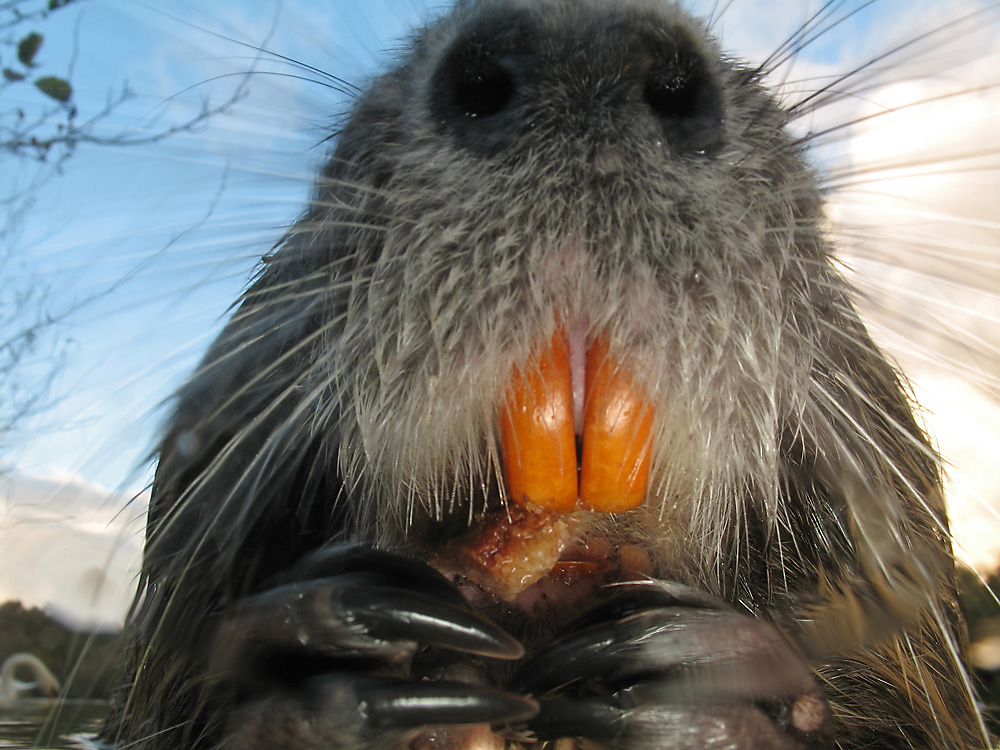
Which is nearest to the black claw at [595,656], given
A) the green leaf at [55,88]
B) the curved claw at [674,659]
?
the curved claw at [674,659]

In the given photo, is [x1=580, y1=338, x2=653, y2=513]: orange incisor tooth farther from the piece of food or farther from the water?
the water

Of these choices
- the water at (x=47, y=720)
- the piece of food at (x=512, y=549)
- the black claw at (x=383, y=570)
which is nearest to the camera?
the black claw at (x=383, y=570)

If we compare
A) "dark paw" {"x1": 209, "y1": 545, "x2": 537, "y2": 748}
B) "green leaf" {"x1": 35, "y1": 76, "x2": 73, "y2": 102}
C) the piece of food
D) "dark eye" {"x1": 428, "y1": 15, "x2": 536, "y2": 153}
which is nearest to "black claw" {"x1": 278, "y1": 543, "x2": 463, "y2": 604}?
"dark paw" {"x1": 209, "y1": 545, "x2": 537, "y2": 748}

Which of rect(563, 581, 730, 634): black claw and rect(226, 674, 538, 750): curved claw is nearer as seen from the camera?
rect(226, 674, 538, 750): curved claw

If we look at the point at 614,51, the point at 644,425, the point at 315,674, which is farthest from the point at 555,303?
the point at 315,674

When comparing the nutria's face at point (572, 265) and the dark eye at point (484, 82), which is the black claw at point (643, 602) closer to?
the nutria's face at point (572, 265)

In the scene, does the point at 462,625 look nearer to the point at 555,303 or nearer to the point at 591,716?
the point at 591,716

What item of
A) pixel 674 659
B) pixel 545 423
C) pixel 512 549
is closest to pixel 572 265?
pixel 545 423

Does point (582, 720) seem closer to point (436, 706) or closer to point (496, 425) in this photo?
point (436, 706)
